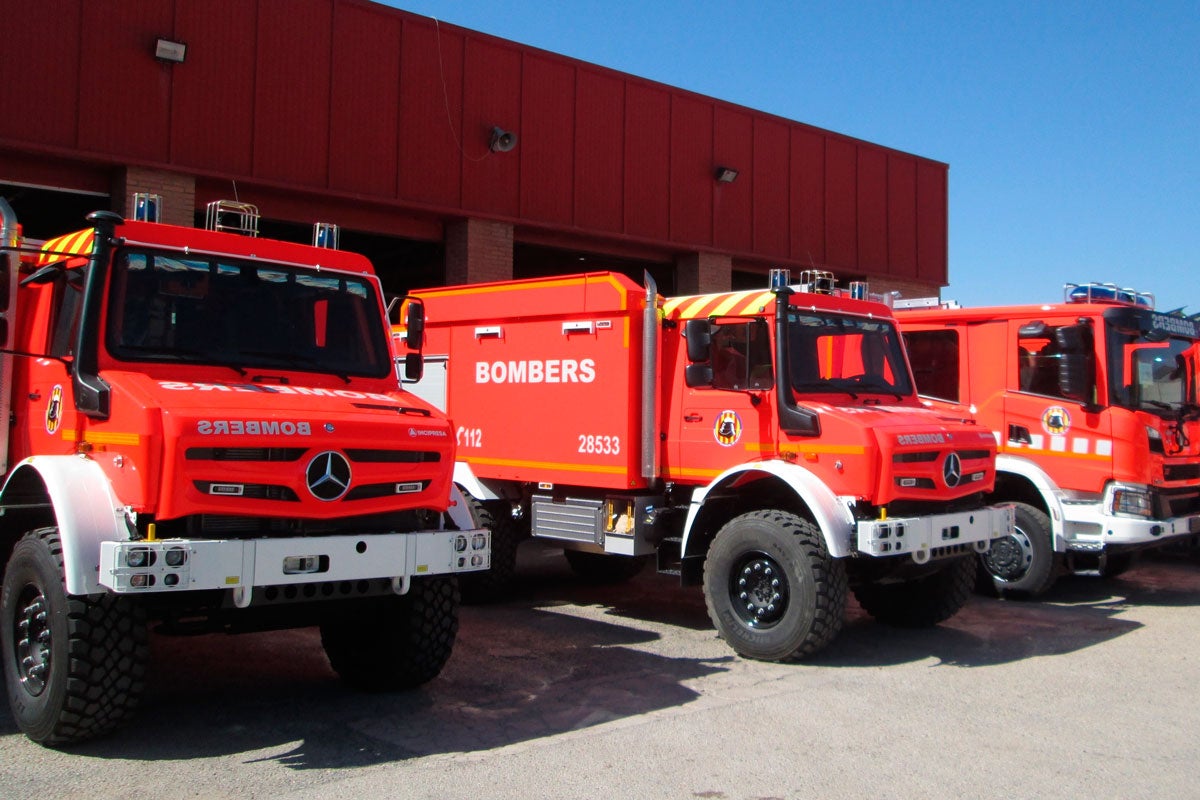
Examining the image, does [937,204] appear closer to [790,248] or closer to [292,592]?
[790,248]

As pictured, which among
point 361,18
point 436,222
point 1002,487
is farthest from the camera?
point 436,222

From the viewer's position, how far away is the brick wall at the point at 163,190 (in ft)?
40.5

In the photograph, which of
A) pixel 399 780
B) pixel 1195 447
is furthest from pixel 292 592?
pixel 1195 447

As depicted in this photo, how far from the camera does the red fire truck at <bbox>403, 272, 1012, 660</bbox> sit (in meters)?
7.65

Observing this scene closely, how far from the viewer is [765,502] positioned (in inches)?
336

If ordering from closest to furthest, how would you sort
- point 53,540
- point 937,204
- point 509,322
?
point 53,540
point 509,322
point 937,204

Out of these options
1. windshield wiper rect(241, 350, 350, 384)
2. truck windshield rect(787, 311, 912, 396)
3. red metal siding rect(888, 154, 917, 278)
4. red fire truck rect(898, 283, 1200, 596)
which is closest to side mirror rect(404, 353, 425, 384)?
windshield wiper rect(241, 350, 350, 384)

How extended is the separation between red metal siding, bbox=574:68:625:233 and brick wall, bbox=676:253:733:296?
1808 millimetres

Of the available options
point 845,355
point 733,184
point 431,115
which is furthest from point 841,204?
point 845,355

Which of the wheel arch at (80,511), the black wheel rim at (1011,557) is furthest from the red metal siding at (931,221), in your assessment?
the wheel arch at (80,511)

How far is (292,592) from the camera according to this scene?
17.9ft

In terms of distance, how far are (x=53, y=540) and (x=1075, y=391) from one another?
866cm

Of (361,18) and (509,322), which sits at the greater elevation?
(361,18)

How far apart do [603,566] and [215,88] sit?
748 centimetres
